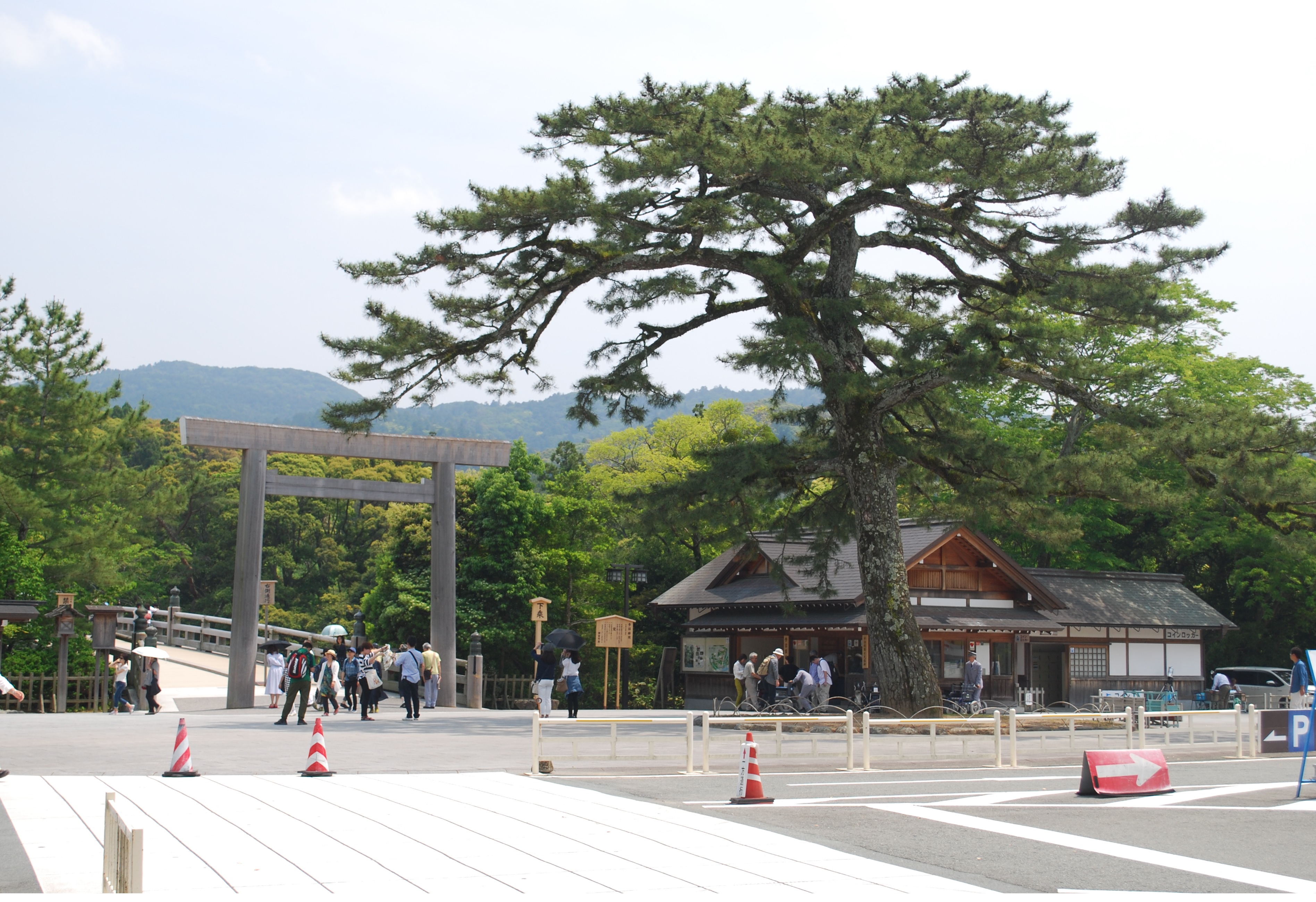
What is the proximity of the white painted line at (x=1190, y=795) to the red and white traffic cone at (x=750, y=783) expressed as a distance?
3.59 m

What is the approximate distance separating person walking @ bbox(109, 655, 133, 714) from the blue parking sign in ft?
71.7

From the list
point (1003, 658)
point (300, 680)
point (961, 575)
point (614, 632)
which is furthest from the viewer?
point (1003, 658)

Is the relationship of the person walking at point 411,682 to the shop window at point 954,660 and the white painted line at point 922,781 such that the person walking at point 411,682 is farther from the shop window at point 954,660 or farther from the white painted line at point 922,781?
the shop window at point 954,660

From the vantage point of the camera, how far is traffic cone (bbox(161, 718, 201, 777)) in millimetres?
12055

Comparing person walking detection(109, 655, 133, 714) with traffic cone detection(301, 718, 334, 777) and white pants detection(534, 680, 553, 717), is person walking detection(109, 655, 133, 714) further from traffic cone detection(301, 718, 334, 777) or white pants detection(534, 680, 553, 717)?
traffic cone detection(301, 718, 334, 777)

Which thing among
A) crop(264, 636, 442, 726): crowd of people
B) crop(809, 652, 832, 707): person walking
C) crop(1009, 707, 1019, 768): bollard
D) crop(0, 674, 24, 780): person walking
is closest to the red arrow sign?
crop(1009, 707, 1019, 768): bollard

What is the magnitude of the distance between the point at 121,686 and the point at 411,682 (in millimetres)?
6961

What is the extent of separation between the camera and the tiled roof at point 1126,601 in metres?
32.2

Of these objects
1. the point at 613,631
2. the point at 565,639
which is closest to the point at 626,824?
the point at 565,639

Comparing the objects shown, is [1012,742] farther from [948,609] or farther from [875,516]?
[948,609]

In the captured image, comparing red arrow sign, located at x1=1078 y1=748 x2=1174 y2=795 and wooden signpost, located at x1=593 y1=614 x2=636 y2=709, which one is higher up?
wooden signpost, located at x1=593 y1=614 x2=636 y2=709

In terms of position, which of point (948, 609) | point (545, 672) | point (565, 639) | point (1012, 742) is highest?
point (948, 609)

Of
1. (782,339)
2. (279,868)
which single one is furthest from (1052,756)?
(279,868)

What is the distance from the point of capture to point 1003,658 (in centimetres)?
3191
